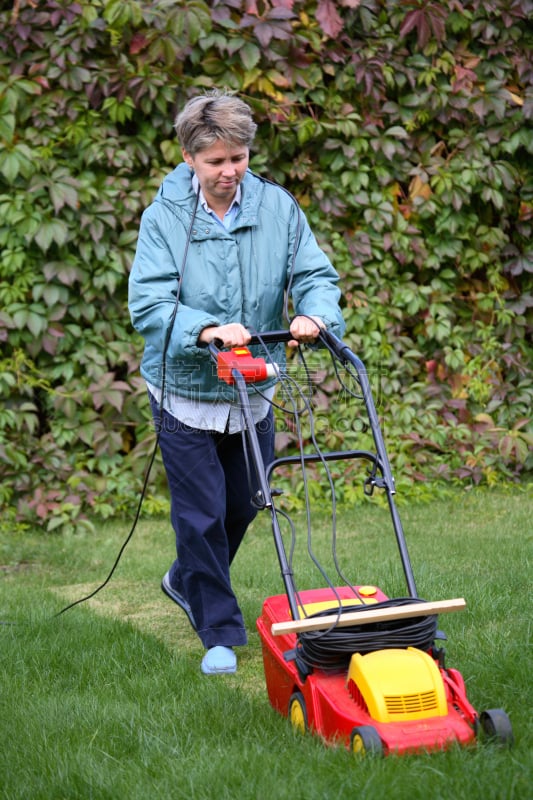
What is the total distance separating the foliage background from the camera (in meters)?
6.27

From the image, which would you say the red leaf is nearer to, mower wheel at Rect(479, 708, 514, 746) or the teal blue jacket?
the teal blue jacket

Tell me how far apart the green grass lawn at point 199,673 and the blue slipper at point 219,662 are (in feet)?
0.12

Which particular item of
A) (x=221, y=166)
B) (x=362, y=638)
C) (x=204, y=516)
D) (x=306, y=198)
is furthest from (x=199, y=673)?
(x=306, y=198)

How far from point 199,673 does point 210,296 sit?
1.33m

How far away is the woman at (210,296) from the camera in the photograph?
12.2 ft

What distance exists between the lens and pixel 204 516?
396 cm

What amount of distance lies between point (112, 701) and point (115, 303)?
3489mm

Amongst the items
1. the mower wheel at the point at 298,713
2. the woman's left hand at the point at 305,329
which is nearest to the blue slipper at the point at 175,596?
the mower wheel at the point at 298,713

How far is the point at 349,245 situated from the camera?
6.93m

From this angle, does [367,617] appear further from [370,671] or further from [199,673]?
[199,673]

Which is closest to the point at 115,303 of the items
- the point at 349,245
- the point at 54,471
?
the point at 54,471

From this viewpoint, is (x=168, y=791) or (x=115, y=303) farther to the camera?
(x=115, y=303)

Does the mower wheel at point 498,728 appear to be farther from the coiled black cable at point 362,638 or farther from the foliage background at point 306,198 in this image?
the foliage background at point 306,198

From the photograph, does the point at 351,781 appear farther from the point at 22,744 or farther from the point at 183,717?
the point at 22,744
